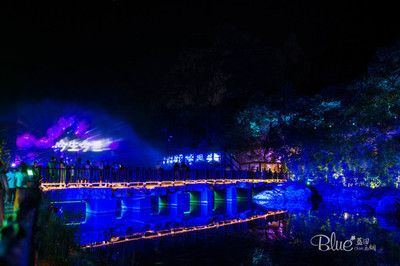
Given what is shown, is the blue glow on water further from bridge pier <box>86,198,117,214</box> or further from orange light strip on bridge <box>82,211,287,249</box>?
orange light strip on bridge <box>82,211,287,249</box>

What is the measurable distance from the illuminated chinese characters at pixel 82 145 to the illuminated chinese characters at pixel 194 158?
25.6 ft

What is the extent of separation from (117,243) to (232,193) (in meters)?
18.0

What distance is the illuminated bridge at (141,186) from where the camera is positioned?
68.2ft

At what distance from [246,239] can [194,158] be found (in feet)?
84.9

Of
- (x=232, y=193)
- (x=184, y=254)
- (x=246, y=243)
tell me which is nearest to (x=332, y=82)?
(x=232, y=193)

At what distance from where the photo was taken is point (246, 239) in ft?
55.4

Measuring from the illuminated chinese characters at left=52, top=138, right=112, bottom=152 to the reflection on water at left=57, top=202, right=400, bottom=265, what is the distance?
12468 mm

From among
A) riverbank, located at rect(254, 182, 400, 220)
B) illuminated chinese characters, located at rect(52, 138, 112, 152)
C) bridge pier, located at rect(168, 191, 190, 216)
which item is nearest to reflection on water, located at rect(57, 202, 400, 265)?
riverbank, located at rect(254, 182, 400, 220)

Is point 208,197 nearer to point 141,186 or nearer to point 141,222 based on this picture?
point 141,186

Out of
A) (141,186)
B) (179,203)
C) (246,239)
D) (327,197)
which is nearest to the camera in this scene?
(246,239)

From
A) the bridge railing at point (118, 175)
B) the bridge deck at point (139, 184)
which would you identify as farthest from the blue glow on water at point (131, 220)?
the bridge railing at point (118, 175)

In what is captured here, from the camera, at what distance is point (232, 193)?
3253cm

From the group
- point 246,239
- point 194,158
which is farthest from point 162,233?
point 194,158

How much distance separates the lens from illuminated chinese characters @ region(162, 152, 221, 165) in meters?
41.7
